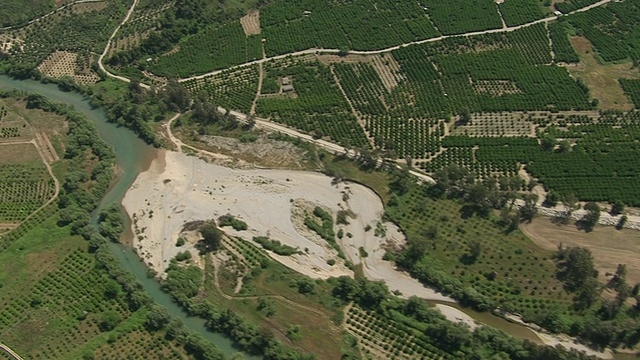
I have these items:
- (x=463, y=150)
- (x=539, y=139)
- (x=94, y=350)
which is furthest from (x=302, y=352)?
(x=539, y=139)

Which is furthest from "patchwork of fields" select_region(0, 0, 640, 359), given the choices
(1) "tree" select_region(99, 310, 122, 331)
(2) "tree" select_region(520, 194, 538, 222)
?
(2) "tree" select_region(520, 194, 538, 222)

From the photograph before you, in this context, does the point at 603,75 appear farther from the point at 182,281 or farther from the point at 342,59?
the point at 182,281

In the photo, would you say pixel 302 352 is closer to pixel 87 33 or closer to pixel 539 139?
pixel 539 139

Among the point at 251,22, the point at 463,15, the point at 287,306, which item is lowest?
the point at 287,306

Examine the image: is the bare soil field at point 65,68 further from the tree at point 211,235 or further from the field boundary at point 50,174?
the tree at point 211,235

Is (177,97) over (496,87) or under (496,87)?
under

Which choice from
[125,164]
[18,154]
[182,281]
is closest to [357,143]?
[182,281]

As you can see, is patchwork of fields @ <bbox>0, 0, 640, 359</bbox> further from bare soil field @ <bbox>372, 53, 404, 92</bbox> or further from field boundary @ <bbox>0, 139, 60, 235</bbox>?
bare soil field @ <bbox>372, 53, 404, 92</bbox>

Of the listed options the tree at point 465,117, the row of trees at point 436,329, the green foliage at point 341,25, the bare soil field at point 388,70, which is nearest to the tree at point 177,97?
the green foliage at point 341,25
